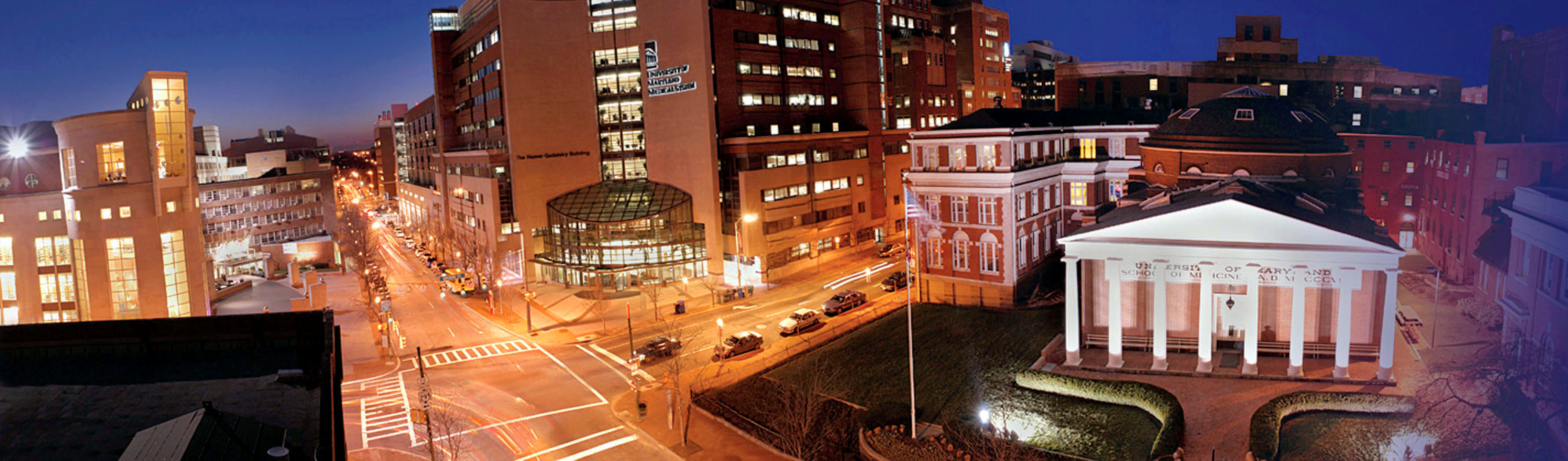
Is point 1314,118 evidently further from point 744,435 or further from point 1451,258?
point 744,435

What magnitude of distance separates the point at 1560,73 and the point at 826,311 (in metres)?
44.2

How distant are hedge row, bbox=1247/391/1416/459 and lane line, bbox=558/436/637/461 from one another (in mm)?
Result: 26007

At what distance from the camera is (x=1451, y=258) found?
187ft

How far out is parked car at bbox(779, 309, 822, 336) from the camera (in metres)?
55.7

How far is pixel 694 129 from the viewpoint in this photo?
A: 78562 mm

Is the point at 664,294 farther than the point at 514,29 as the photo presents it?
No

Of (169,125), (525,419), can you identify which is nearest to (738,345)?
(525,419)

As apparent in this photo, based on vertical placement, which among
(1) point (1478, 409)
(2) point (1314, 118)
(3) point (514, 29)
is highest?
(3) point (514, 29)

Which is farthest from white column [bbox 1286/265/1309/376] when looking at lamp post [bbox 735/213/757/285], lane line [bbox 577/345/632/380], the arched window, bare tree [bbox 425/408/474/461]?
lamp post [bbox 735/213/757/285]

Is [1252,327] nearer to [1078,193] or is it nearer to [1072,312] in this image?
[1072,312]

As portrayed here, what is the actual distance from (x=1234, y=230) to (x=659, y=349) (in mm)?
Answer: 32910

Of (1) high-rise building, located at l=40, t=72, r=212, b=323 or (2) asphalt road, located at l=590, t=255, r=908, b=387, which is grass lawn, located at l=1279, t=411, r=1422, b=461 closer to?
(2) asphalt road, located at l=590, t=255, r=908, b=387

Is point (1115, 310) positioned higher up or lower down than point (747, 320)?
higher up

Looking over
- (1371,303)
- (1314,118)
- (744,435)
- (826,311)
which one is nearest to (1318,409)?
(1371,303)
